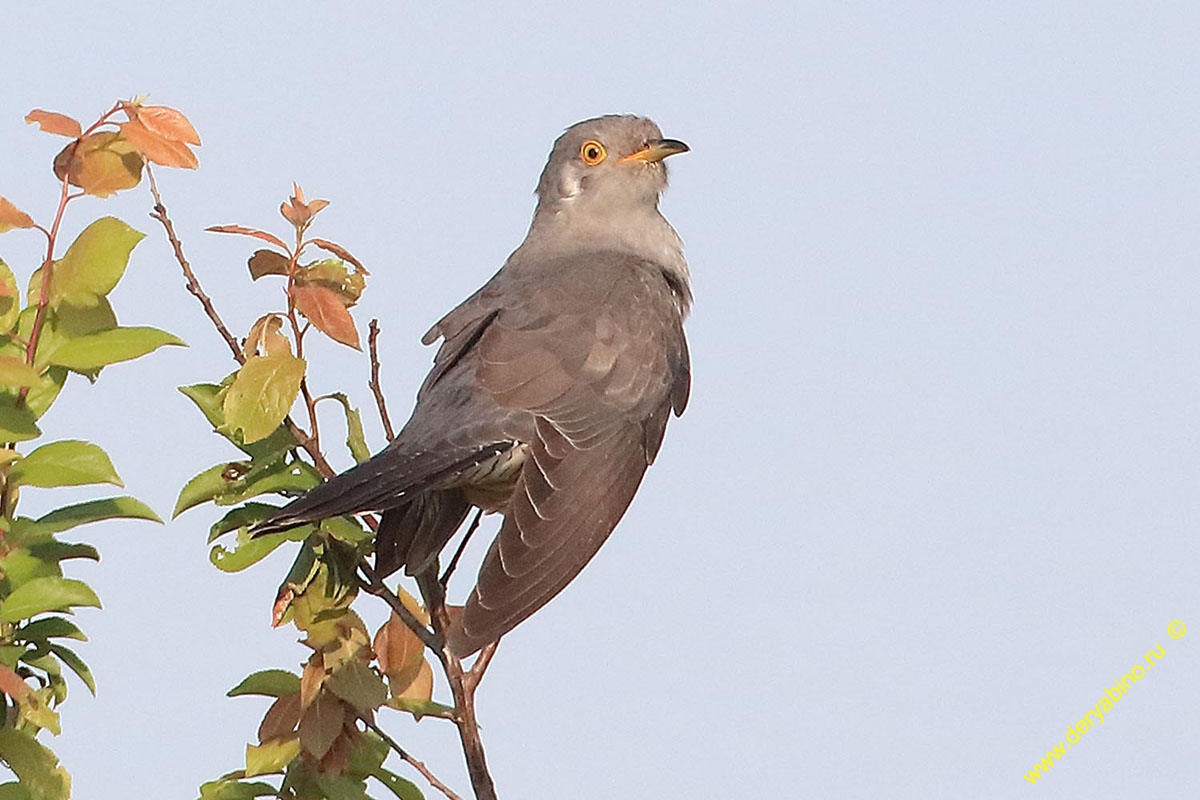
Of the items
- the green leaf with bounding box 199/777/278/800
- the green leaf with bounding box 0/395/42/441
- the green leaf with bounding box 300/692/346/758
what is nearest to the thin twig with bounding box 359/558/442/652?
the green leaf with bounding box 300/692/346/758

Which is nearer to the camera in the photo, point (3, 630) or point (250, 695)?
point (3, 630)

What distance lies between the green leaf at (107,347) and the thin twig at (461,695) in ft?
2.96

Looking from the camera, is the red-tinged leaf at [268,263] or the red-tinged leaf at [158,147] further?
the red-tinged leaf at [268,263]

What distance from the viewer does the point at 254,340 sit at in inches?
122

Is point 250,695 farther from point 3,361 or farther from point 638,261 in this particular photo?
point 638,261

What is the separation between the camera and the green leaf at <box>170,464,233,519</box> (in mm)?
3098

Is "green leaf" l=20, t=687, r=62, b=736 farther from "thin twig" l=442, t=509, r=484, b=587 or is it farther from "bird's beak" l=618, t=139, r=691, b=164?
"bird's beak" l=618, t=139, r=691, b=164

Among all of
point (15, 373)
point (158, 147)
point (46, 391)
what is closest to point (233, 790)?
point (46, 391)

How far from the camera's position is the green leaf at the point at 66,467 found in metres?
2.71

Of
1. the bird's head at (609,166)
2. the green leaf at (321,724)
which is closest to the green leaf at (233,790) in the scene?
the green leaf at (321,724)

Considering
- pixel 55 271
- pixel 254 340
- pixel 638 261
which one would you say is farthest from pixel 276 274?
pixel 638 261

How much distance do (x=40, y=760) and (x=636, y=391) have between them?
2091mm

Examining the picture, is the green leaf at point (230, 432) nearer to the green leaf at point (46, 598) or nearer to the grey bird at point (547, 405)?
the grey bird at point (547, 405)

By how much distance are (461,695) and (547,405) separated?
117 cm
